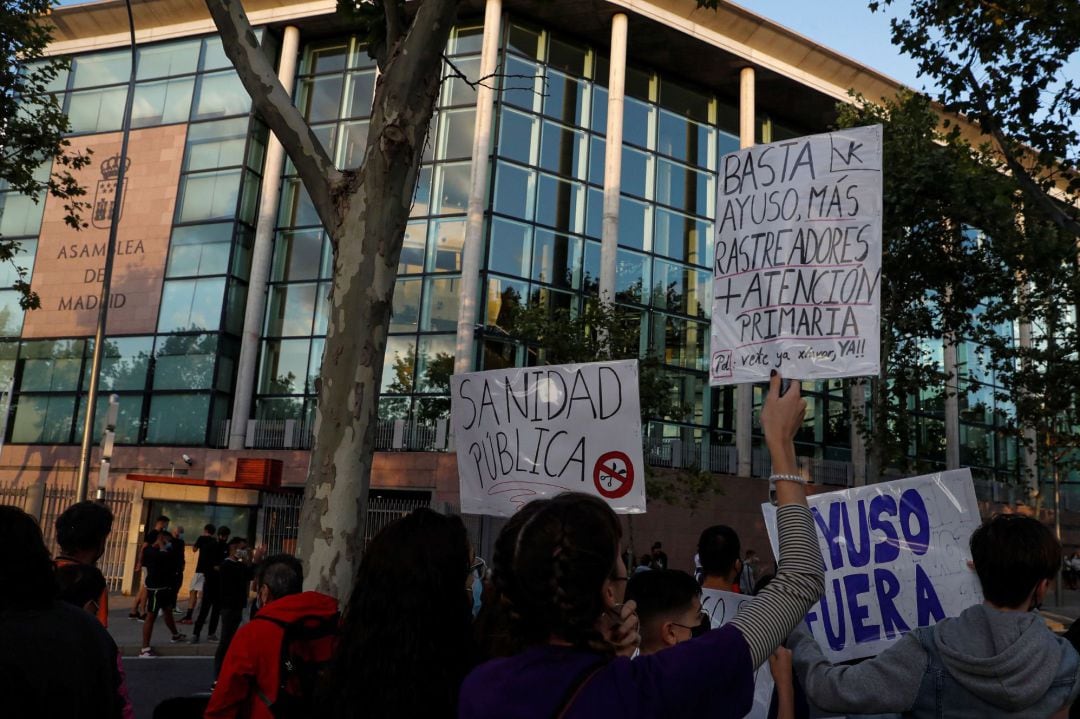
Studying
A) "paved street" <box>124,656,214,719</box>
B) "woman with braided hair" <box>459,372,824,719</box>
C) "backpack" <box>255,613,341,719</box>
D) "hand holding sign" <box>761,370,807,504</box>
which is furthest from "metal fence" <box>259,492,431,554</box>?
"woman with braided hair" <box>459,372,824,719</box>

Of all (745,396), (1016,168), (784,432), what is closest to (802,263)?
(784,432)

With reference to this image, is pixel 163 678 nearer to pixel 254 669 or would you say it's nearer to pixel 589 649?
pixel 254 669

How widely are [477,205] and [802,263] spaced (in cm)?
2522

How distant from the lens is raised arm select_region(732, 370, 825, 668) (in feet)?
6.48

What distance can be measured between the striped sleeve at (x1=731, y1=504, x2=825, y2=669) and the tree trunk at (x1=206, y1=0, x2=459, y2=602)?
3923 millimetres

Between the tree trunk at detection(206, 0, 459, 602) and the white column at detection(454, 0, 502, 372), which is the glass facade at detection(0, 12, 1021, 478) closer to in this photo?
the white column at detection(454, 0, 502, 372)

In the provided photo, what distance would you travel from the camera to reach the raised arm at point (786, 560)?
198cm

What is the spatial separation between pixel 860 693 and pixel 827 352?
2.73 meters

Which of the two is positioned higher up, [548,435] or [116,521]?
[548,435]

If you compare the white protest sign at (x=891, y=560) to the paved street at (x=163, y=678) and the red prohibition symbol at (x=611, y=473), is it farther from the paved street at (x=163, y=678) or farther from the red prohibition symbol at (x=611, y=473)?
the paved street at (x=163, y=678)

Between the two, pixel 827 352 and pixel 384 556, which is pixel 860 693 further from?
pixel 827 352

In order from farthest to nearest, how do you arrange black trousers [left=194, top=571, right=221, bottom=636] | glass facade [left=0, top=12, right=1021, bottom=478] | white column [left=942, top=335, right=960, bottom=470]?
white column [left=942, top=335, right=960, bottom=470] → glass facade [left=0, top=12, right=1021, bottom=478] → black trousers [left=194, top=571, right=221, bottom=636]

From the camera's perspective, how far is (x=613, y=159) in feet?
104

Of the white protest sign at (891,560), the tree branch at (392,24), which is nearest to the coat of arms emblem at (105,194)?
the tree branch at (392,24)
